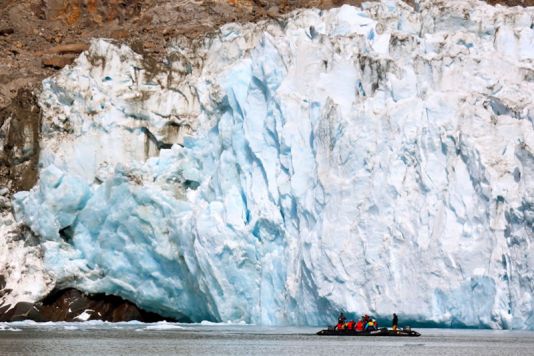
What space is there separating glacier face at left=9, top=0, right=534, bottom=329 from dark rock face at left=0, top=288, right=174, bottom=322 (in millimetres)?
789

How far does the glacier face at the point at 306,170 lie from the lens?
4178 centimetres

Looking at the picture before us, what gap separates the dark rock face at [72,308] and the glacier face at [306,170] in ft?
2.59

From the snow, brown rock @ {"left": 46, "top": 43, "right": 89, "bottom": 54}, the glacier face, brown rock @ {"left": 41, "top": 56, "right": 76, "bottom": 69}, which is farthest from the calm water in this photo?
brown rock @ {"left": 46, "top": 43, "right": 89, "bottom": 54}

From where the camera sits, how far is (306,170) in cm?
4528

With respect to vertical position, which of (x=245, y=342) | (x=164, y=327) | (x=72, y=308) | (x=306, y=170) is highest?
(x=306, y=170)

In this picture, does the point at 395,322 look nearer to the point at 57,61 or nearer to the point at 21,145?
the point at 21,145

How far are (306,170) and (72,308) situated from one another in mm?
11081

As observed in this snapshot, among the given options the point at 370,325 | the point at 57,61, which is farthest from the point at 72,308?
the point at 370,325

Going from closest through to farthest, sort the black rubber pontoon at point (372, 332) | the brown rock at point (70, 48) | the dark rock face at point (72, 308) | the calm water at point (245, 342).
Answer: the calm water at point (245, 342), the black rubber pontoon at point (372, 332), the dark rock face at point (72, 308), the brown rock at point (70, 48)

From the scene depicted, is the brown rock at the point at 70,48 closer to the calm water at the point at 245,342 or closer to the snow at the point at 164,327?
the snow at the point at 164,327

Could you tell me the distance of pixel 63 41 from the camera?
62219mm

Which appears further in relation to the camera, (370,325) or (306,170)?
(306,170)

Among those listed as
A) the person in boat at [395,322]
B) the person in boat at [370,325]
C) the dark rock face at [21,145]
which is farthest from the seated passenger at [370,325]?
the dark rock face at [21,145]

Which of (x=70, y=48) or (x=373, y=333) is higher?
(x=70, y=48)
